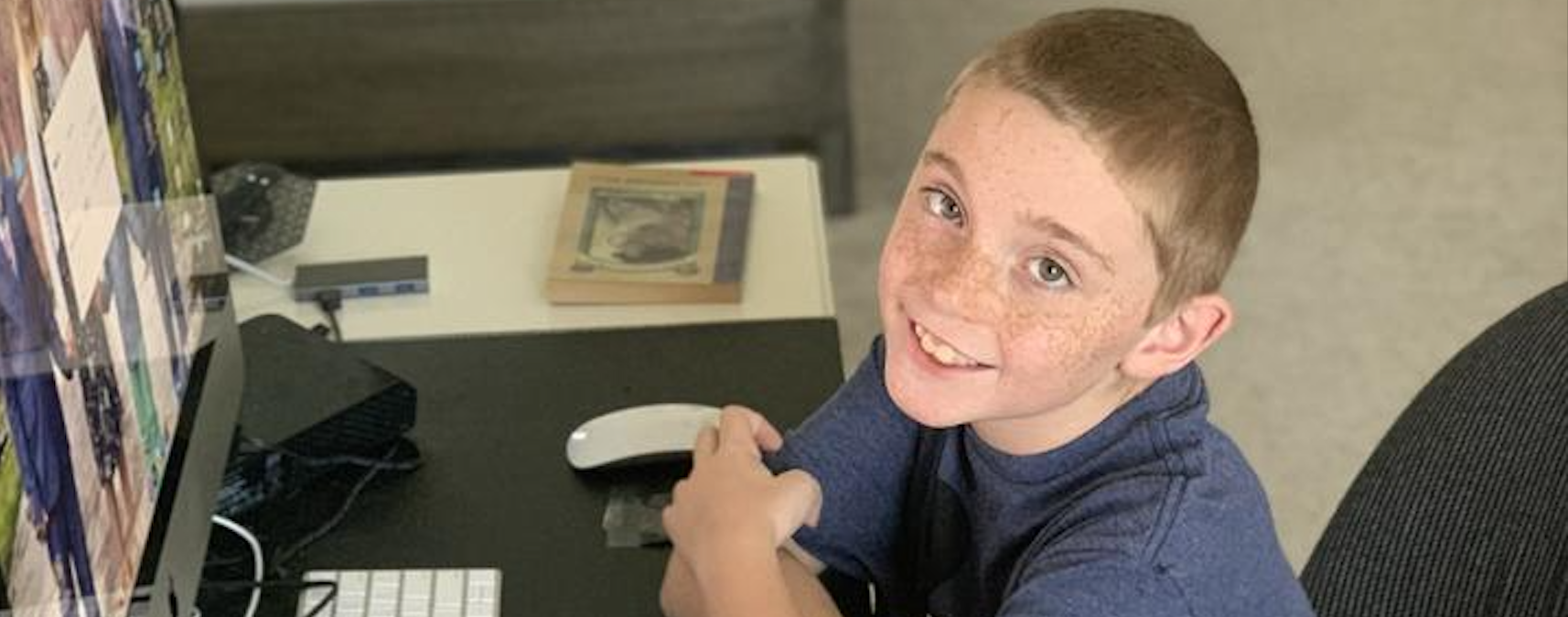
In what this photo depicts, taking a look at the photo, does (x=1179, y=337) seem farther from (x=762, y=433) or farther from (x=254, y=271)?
(x=254, y=271)

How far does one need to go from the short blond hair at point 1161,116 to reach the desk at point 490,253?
0.60m

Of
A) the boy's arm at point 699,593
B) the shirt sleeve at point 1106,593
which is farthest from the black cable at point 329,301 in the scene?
the shirt sleeve at point 1106,593

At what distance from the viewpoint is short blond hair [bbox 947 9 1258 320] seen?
3.90 feet

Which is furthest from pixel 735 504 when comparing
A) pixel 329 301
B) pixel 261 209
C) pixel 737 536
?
pixel 261 209

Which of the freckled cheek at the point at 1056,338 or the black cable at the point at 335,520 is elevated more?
the freckled cheek at the point at 1056,338

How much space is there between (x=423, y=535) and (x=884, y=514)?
0.31 metres

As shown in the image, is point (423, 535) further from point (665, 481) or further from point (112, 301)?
point (112, 301)

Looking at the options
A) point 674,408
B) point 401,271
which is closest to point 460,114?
point 401,271

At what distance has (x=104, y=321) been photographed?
1239 millimetres

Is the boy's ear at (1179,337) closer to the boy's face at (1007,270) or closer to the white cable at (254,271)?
the boy's face at (1007,270)

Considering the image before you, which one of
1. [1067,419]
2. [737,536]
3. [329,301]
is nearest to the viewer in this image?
[1067,419]

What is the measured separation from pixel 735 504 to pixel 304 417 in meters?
0.36

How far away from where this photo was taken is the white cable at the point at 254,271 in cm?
188

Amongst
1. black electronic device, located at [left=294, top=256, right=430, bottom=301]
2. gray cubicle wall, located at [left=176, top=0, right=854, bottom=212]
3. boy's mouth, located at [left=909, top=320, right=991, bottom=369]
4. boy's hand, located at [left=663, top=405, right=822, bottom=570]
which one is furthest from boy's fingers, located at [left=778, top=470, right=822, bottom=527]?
gray cubicle wall, located at [left=176, top=0, right=854, bottom=212]
